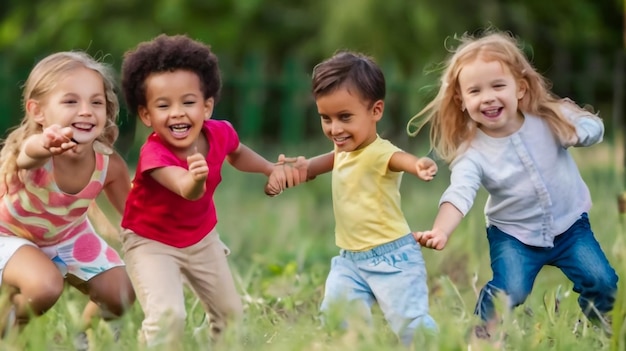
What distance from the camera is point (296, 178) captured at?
4.73 metres

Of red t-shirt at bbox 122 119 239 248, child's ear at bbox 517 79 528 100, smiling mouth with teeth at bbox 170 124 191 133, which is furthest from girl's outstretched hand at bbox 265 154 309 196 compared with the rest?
child's ear at bbox 517 79 528 100

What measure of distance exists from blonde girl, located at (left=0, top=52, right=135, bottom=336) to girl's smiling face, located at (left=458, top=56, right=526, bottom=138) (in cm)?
140

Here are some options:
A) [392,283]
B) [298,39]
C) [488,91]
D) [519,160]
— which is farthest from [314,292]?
[298,39]

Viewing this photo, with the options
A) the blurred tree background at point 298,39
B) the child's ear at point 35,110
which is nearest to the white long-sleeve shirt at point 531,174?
the child's ear at point 35,110

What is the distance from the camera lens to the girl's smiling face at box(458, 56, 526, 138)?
14.8ft

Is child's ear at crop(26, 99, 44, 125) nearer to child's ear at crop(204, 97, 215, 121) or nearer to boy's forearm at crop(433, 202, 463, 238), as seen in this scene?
child's ear at crop(204, 97, 215, 121)

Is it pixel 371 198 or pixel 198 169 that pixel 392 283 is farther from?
pixel 198 169

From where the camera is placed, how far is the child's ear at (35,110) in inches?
179

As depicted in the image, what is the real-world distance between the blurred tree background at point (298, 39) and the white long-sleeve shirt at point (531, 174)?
7.28 m

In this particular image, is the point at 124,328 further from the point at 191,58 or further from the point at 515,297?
the point at 515,297

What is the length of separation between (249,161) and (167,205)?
1.55 feet

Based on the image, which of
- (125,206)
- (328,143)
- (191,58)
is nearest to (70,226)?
(125,206)

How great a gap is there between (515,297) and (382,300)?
1.77 ft

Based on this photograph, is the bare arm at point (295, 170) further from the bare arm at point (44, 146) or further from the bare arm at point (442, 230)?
the bare arm at point (44, 146)
